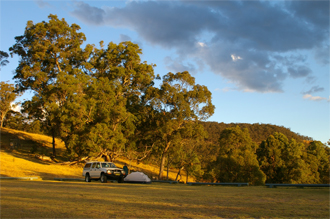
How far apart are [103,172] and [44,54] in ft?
72.1

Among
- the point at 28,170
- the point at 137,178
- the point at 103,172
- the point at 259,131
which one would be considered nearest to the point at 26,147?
the point at 28,170

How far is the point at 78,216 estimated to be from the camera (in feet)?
22.5

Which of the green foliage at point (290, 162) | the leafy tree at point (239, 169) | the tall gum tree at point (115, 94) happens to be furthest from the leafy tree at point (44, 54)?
the green foliage at point (290, 162)

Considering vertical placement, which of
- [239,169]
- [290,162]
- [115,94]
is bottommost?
[239,169]

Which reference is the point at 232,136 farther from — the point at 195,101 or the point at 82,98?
the point at 82,98

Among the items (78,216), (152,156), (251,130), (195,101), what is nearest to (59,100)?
(152,156)

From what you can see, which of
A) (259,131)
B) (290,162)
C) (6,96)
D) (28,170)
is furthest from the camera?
(259,131)

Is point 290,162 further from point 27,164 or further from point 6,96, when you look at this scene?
point 6,96

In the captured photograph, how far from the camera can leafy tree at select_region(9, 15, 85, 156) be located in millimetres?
35906

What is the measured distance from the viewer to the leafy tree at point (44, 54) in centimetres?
3591

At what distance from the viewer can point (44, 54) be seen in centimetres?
3581

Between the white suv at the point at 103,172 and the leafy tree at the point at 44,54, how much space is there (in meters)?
14.1

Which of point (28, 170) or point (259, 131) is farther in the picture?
point (259, 131)

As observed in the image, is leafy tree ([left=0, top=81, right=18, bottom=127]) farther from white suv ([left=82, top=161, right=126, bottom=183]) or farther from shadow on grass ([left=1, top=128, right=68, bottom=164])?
white suv ([left=82, top=161, right=126, bottom=183])
